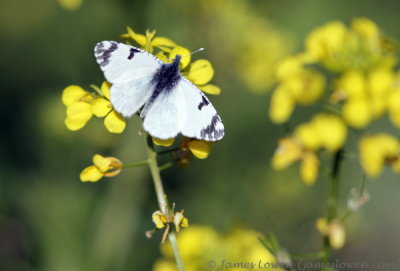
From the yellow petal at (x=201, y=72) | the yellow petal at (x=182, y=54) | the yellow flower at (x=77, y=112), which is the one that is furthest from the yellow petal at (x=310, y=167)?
the yellow flower at (x=77, y=112)

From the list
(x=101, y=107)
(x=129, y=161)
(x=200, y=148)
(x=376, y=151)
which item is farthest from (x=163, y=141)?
(x=129, y=161)

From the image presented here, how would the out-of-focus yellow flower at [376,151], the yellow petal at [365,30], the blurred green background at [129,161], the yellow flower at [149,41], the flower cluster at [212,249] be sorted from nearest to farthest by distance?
the out-of-focus yellow flower at [376,151], the yellow flower at [149,41], the yellow petal at [365,30], the flower cluster at [212,249], the blurred green background at [129,161]

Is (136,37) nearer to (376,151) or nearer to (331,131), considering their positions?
→ (331,131)

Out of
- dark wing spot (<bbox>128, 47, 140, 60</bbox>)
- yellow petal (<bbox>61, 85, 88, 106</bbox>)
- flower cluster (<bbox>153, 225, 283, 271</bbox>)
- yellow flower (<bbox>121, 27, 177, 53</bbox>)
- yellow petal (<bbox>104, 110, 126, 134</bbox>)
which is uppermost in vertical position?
yellow flower (<bbox>121, 27, 177, 53</bbox>)

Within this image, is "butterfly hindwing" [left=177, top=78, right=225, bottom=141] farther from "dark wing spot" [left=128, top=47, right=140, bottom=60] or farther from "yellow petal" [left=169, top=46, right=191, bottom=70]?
"dark wing spot" [left=128, top=47, right=140, bottom=60]

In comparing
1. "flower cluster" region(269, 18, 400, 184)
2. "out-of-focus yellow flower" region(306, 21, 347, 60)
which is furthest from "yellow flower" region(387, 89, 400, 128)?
"out-of-focus yellow flower" region(306, 21, 347, 60)

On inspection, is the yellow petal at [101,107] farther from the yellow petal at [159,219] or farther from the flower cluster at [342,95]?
the flower cluster at [342,95]
